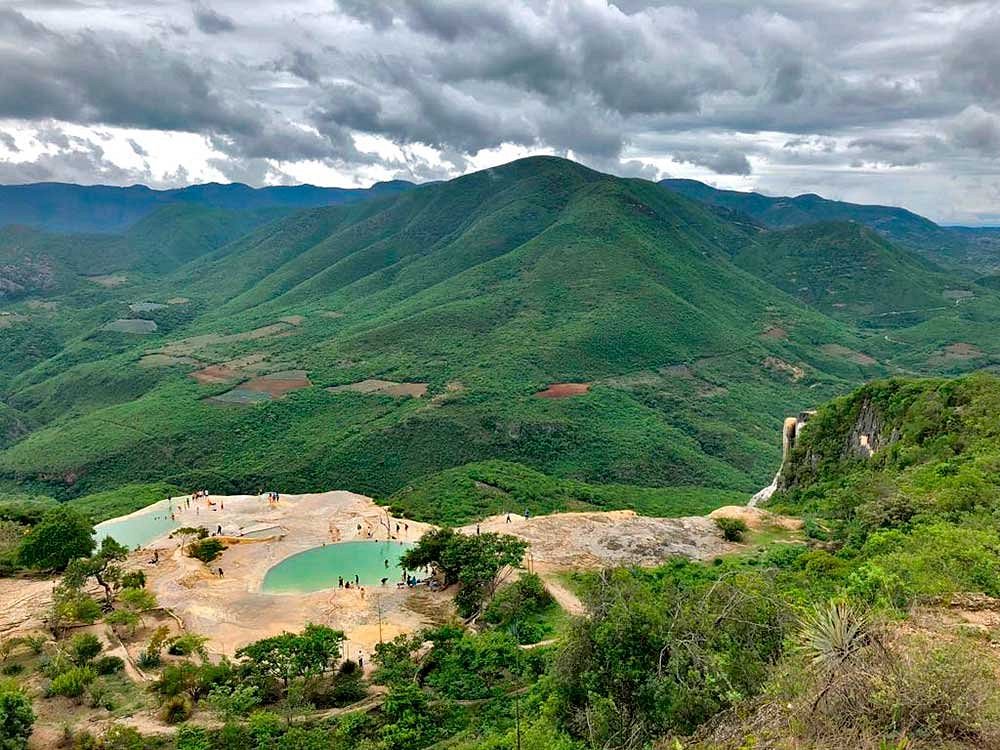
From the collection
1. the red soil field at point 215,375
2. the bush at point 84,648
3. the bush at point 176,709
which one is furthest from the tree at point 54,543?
the red soil field at point 215,375

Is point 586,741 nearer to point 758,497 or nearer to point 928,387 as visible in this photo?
point 928,387

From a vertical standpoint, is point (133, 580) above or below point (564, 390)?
below

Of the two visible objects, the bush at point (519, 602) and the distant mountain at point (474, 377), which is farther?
the distant mountain at point (474, 377)

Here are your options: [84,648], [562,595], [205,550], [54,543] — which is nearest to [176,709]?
[84,648]

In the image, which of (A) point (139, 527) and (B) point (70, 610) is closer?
(B) point (70, 610)

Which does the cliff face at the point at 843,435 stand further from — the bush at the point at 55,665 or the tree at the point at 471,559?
the bush at the point at 55,665

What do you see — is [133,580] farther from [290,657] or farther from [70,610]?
A: [290,657]

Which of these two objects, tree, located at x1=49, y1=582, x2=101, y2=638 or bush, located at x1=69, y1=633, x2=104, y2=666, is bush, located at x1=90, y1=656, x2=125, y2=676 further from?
tree, located at x1=49, y1=582, x2=101, y2=638
